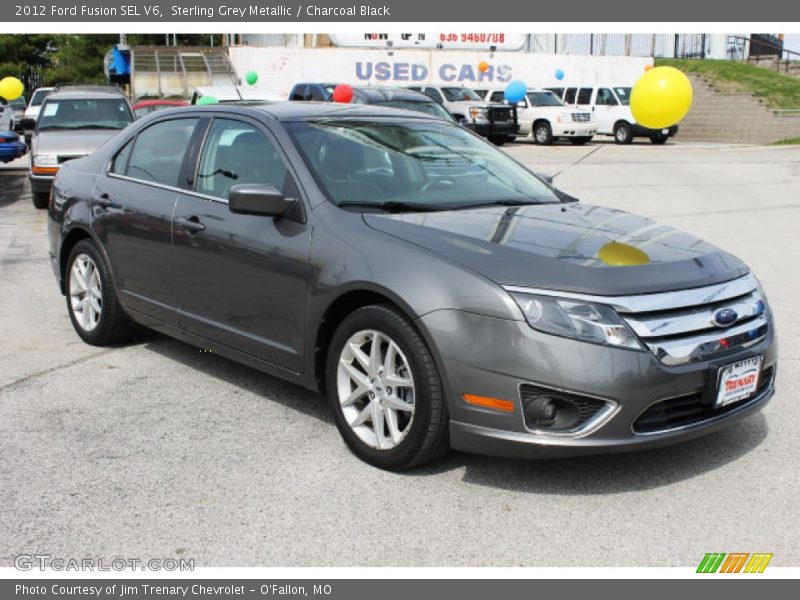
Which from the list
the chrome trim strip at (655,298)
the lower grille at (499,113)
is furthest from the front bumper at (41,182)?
the lower grille at (499,113)

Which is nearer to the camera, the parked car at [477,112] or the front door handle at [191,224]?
the front door handle at [191,224]

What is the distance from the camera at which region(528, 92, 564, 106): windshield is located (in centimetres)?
3058

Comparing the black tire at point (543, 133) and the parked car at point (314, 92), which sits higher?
the parked car at point (314, 92)

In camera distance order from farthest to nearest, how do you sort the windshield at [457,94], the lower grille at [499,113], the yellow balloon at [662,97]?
the windshield at [457,94]
the lower grille at [499,113]
the yellow balloon at [662,97]

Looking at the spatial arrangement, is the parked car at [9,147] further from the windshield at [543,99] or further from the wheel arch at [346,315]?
the windshield at [543,99]

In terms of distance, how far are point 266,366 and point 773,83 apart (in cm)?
3583

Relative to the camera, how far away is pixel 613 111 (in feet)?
103

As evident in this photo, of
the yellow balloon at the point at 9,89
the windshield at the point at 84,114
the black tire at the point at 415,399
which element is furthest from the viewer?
the yellow balloon at the point at 9,89

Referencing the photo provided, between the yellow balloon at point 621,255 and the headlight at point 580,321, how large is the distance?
0.31 m

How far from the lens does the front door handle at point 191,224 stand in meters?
5.33

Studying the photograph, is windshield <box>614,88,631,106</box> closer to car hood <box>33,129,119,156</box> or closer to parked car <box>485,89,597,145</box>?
parked car <box>485,89,597,145</box>

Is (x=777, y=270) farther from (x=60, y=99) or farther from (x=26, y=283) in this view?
(x=60, y=99)

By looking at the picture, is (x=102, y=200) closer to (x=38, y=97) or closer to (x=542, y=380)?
(x=542, y=380)

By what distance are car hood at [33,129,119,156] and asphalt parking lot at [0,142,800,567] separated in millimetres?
9060
